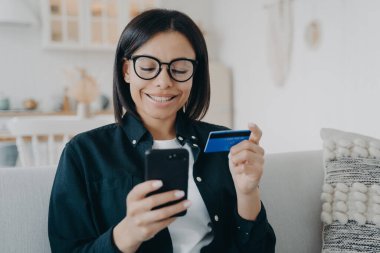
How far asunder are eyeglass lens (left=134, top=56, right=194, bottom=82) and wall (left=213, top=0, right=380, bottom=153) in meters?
1.48

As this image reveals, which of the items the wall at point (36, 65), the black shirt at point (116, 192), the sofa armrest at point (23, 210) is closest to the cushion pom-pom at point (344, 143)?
the black shirt at point (116, 192)

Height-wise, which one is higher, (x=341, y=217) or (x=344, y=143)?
(x=344, y=143)

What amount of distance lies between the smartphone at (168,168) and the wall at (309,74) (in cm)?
168

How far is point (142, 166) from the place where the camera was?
1.01 m

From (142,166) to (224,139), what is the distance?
0.79 ft

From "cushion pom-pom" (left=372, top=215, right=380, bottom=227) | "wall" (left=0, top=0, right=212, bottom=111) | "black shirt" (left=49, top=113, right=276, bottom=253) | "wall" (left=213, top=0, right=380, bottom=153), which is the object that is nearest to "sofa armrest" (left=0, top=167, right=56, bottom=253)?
"black shirt" (left=49, top=113, right=276, bottom=253)

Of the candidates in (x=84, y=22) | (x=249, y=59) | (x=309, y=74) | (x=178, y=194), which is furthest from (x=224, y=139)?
(x=84, y=22)

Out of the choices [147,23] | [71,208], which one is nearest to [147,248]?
[71,208]

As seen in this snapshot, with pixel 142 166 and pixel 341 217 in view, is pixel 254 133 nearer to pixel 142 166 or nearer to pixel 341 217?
pixel 142 166

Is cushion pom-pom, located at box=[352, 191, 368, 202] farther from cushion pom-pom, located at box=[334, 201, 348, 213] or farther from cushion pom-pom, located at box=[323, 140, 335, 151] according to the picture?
cushion pom-pom, located at box=[323, 140, 335, 151]

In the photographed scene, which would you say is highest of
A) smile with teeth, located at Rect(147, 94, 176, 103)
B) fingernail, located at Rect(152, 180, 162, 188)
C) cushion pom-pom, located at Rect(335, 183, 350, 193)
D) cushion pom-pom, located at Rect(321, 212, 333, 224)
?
smile with teeth, located at Rect(147, 94, 176, 103)

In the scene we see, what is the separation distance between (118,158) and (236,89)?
3.11 meters

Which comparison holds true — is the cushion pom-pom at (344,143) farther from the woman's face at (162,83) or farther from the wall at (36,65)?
the wall at (36,65)

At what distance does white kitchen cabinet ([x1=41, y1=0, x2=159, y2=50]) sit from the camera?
12.7ft
